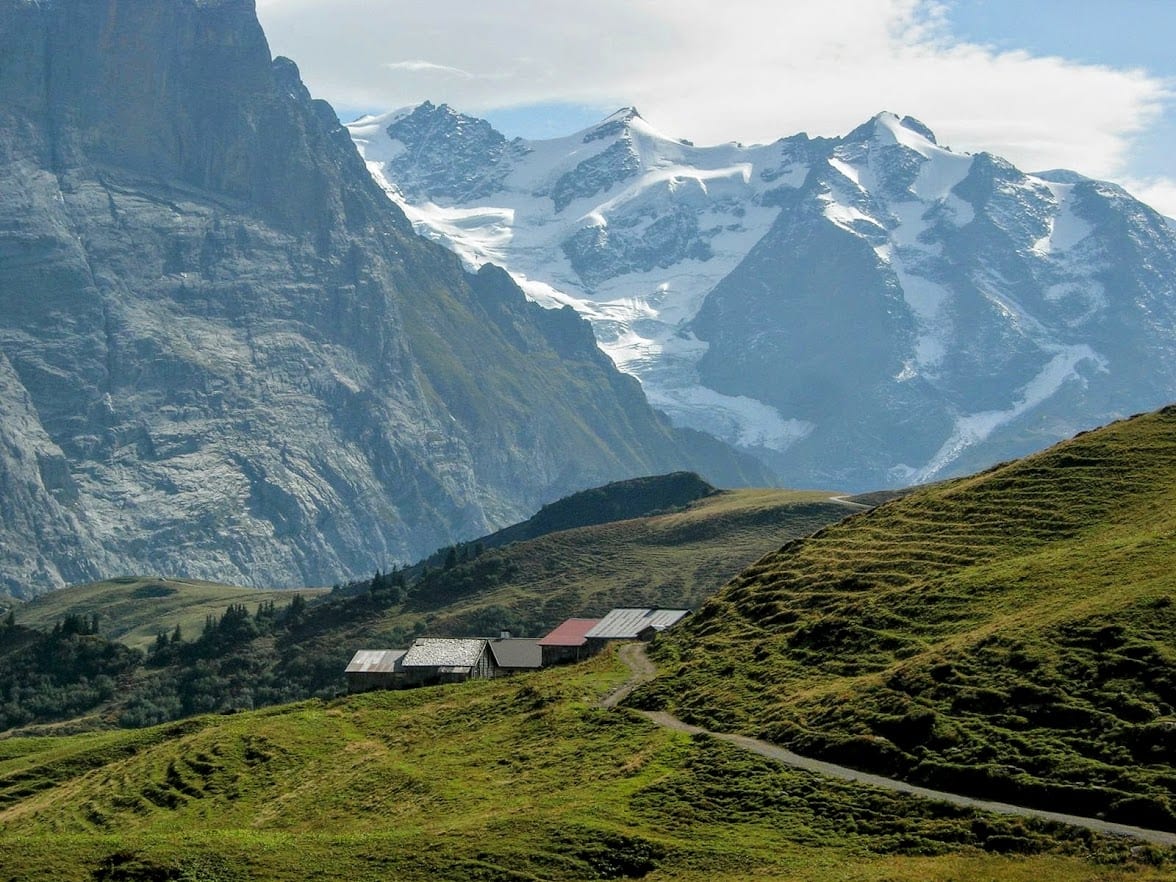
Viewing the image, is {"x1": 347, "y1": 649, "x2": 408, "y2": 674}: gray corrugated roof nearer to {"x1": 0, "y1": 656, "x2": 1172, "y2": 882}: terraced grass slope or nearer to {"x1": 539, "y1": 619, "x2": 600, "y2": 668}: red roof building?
{"x1": 539, "y1": 619, "x2": 600, "y2": 668}: red roof building

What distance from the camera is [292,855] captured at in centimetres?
6650

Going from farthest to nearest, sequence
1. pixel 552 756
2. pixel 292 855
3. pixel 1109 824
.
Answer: pixel 552 756
pixel 292 855
pixel 1109 824

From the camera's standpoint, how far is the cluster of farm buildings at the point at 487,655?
5153 inches

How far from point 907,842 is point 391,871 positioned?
19.8 metres

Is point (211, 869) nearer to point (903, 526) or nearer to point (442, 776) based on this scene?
point (442, 776)

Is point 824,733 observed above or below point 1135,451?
below

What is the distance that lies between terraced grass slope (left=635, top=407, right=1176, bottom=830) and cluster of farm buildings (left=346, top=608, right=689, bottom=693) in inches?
834

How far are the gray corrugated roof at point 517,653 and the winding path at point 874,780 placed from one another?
4033cm

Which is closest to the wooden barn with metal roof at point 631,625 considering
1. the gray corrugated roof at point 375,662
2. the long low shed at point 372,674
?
the long low shed at point 372,674

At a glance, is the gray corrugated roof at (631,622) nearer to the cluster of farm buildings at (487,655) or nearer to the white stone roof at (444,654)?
the cluster of farm buildings at (487,655)

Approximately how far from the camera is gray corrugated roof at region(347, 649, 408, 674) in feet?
449

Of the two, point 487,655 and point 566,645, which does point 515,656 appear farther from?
point 566,645

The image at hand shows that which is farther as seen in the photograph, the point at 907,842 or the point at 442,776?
the point at 442,776

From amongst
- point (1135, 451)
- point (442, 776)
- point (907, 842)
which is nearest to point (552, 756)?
point (442, 776)
